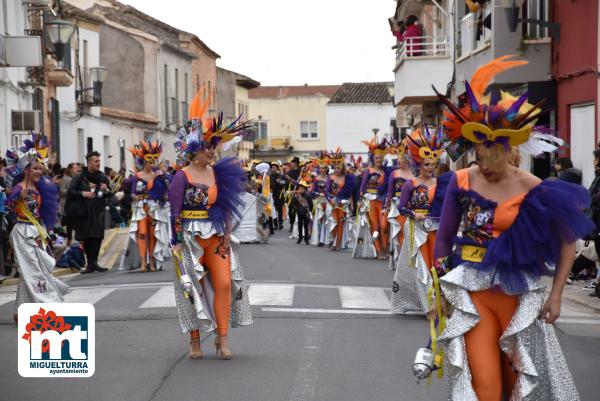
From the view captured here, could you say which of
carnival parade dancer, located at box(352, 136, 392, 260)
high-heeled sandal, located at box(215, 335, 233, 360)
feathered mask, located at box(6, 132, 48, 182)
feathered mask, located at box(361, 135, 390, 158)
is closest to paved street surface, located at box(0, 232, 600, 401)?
high-heeled sandal, located at box(215, 335, 233, 360)

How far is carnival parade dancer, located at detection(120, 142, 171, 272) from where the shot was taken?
18859mm

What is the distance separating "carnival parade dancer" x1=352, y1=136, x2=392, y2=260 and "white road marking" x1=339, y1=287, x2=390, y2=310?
5732 millimetres

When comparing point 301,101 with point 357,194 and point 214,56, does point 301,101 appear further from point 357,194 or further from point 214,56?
point 357,194

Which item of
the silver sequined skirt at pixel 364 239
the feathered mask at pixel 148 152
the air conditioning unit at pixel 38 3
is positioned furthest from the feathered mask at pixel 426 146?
the air conditioning unit at pixel 38 3

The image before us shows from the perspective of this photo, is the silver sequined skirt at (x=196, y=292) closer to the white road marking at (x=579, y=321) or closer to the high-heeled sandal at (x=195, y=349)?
the high-heeled sandal at (x=195, y=349)

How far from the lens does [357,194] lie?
80.6 feet

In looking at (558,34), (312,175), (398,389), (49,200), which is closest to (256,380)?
(398,389)

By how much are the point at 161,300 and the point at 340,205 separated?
36.4 feet

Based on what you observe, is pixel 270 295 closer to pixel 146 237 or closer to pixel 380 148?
pixel 146 237

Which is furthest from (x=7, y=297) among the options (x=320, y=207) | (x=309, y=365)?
(x=320, y=207)

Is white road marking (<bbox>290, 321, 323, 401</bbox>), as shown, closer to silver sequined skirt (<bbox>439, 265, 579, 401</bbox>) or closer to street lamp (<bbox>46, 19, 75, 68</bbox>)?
silver sequined skirt (<bbox>439, 265, 579, 401</bbox>)

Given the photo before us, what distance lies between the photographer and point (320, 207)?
26281 mm

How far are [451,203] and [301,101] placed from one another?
90.6 m

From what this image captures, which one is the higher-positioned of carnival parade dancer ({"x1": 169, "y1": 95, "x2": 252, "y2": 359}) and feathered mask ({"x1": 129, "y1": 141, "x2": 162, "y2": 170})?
feathered mask ({"x1": 129, "y1": 141, "x2": 162, "y2": 170})
